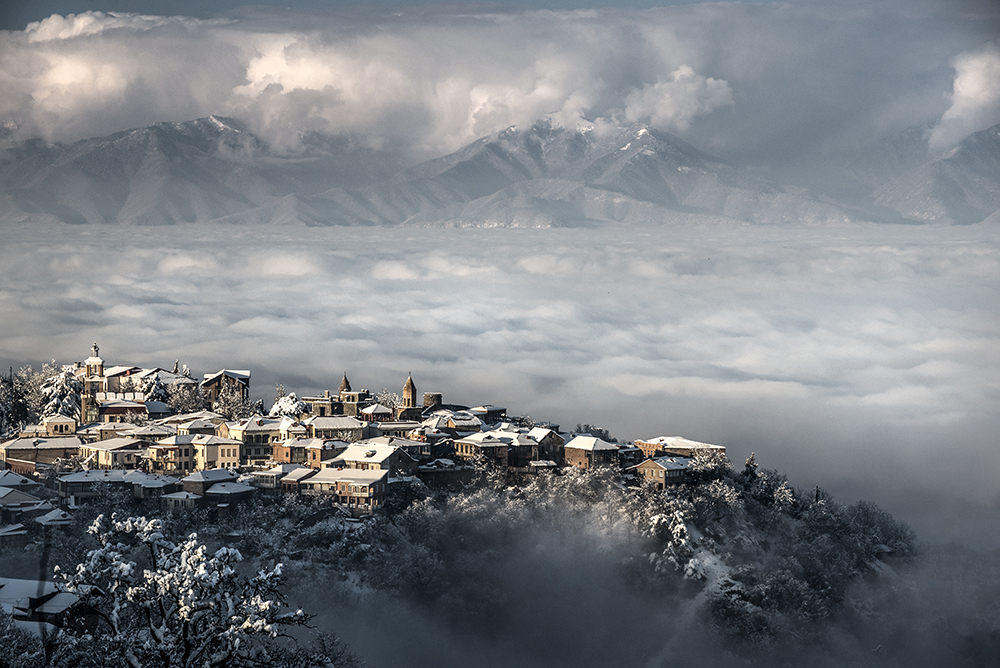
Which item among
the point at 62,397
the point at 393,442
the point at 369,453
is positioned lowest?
the point at 369,453

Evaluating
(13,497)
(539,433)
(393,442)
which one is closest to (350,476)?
(393,442)

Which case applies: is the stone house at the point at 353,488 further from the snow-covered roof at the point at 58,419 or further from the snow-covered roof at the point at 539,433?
the snow-covered roof at the point at 58,419

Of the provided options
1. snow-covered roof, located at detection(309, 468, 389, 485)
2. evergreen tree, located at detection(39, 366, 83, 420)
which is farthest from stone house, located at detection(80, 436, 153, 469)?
snow-covered roof, located at detection(309, 468, 389, 485)

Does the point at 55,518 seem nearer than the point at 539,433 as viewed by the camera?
Yes

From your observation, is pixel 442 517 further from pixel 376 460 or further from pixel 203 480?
pixel 203 480

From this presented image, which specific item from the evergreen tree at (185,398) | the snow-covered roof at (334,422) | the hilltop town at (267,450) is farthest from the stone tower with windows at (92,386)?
the snow-covered roof at (334,422)
